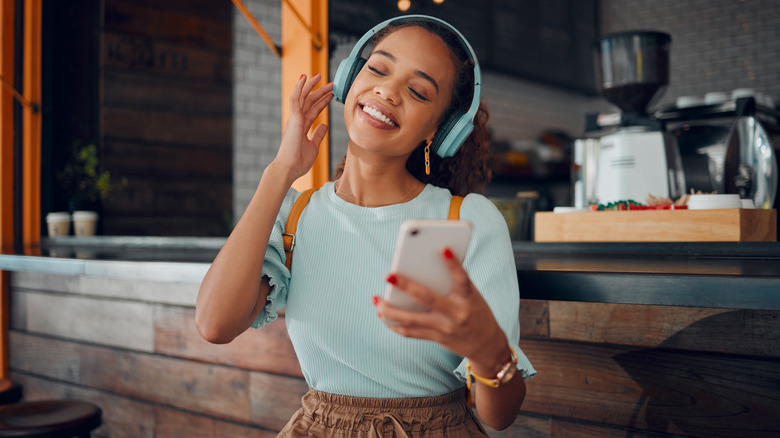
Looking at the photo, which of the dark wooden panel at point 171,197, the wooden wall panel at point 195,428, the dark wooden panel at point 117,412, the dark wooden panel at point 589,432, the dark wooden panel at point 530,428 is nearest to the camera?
the dark wooden panel at point 589,432

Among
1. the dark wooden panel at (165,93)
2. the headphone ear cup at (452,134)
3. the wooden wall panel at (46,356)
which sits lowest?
the wooden wall panel at (46,356)

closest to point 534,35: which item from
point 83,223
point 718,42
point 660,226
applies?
point 718,42

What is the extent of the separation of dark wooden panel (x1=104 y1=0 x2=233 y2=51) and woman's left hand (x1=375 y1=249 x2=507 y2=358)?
3884mm

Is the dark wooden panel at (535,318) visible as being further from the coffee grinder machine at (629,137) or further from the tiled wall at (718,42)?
the tiled wall at (718,42)

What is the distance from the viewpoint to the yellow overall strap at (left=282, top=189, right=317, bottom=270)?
1188 millimetres

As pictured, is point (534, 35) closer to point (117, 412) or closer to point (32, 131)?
point (32, 131)

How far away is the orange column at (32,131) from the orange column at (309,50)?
2034 mm

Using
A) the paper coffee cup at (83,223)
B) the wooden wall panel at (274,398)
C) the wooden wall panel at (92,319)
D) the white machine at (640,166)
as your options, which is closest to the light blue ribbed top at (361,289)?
the wooden wall panel at (274,398)

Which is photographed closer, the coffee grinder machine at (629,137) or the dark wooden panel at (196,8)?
the coffee grinder machine at (629,137)

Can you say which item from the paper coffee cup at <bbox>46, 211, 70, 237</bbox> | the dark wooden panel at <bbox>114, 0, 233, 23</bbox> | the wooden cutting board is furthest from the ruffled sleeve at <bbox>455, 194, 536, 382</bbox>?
the dark wooden panel at <bbox>114, 0, 233, 23</bbox>

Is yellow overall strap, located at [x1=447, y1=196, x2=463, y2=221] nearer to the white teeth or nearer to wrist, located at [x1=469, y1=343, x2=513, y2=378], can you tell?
A: the white teeth

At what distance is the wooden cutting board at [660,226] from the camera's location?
5.11 ft

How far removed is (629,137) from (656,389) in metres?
1.06

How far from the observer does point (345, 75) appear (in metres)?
1.25
